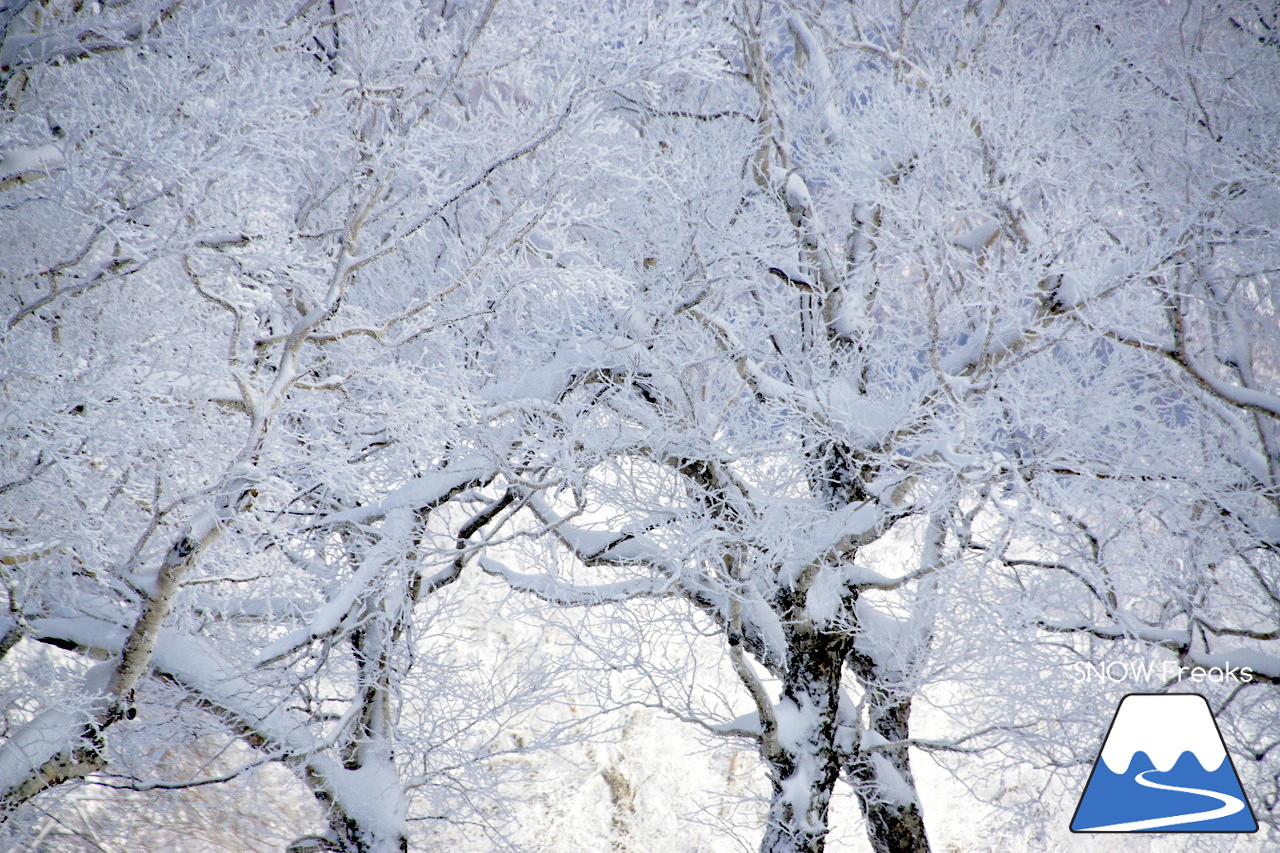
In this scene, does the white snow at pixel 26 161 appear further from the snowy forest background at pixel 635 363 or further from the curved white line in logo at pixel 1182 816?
the curved white line in logo at pixel 1182 816

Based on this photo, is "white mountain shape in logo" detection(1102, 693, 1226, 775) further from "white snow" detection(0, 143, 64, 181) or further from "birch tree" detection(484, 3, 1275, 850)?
"white snow" detection(0, 143, 64, 181)

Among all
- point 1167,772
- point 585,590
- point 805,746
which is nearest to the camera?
point 1167,772

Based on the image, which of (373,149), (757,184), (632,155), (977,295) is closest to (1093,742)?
(977,295)

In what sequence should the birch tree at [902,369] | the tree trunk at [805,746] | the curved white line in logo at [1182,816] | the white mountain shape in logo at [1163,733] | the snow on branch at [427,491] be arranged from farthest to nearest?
the tree trunk at [805,746]
the snow on branch at [427,491]
the white mountain shape in logo at [1163,733]
the curved white line in logo at [1182,816]
the birch tree at [902,369]

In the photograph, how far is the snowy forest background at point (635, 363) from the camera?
3520 mm

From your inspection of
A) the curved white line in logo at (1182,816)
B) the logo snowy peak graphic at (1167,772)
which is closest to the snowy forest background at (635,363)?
the curved white line in logo at (1182,816)

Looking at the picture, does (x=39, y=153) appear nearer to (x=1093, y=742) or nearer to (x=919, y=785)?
(x=1093, y=742)

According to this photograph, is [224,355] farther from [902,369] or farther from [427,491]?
[902,369]

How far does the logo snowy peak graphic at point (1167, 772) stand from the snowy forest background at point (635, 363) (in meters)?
0.32

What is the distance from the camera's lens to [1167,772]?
527 cm

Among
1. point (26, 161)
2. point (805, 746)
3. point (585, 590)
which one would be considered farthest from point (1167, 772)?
point (26, 161)

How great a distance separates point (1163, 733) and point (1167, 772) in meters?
0.39

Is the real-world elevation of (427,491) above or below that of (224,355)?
above

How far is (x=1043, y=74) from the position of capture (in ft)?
19.5
